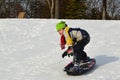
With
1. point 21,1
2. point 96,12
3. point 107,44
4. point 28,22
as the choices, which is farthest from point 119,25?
point 21,1

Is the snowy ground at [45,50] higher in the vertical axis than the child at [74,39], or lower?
lower

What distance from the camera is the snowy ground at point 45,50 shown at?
9.01 metres

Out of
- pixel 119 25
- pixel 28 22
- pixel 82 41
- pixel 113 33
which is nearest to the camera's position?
pixel 82 41

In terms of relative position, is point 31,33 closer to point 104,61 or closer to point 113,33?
point 113,33

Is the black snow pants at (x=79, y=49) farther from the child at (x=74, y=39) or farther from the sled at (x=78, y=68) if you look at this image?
the sled at (x=78, y=68)

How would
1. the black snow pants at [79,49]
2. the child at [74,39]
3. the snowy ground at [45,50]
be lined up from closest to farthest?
the child at [74,39] < the black snow pants at [79,49] < the snowy ground at [45,50]

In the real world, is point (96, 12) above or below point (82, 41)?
below

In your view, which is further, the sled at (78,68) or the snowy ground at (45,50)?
the snowy ground at (45,50)

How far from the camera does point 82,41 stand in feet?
29.1

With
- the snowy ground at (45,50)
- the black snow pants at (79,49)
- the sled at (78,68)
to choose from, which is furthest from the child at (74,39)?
the snowy ground at (45,50)

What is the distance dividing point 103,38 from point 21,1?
38.8m

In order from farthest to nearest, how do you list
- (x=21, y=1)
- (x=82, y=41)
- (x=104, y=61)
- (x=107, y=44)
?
(x=21, y=1)
(x=107, y=44)
(x=104, y=61)
(x=82, y=41)

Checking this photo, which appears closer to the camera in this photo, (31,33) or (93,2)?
(31,33)

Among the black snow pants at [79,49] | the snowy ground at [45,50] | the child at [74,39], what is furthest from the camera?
the snowy ground at [45,50]
